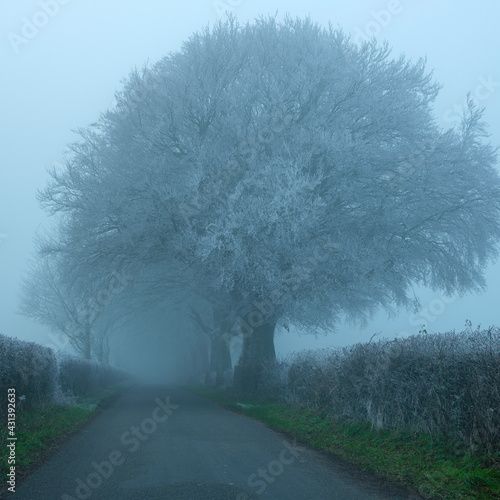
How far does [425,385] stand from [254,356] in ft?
42.8

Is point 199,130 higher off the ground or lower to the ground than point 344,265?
higher

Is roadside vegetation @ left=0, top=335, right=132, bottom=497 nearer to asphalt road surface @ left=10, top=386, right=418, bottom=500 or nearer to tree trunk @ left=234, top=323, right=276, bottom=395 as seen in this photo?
asphalt road surface @ left=10, top=386, right=418, bottom=500

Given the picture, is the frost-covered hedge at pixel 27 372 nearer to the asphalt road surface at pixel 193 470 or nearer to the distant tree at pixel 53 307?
the asphalt road surface at pixel 193 470

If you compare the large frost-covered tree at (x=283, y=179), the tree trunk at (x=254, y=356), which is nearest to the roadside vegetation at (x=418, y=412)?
the large frost-covered tree at (x=283, y=179)

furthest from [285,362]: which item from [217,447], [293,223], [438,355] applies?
[438,355]

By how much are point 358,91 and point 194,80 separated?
579 cm

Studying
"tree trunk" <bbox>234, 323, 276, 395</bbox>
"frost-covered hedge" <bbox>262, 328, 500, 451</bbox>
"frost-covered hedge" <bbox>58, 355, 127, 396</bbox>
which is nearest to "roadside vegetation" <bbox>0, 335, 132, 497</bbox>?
"frost-covered hedge" <bbox>58, 355, 127, 396</bbox>

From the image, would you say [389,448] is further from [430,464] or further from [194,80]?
[194,80]

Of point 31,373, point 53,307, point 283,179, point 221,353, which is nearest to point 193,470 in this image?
point 31,373

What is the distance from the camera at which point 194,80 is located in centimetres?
2006

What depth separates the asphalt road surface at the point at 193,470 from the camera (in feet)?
24.3

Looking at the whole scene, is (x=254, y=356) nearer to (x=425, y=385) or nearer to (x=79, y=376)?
(x=79, y=376)

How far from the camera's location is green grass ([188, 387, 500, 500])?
7.20m

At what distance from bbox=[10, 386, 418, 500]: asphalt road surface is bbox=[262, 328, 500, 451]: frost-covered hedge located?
1.43m
